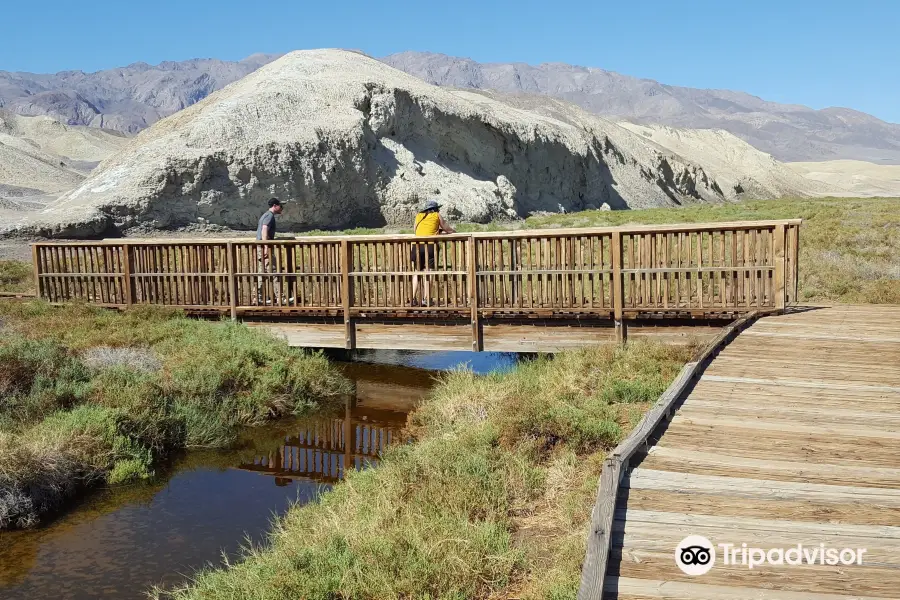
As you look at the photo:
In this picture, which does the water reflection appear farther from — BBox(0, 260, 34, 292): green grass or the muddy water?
BBox(0, 260, 34, 292): green grass

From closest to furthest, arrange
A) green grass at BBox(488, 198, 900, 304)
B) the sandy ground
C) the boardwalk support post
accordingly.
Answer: the boardwalk support post, green grass at BBox(488, 198, 900, 304), the sandy ground

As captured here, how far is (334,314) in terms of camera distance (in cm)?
1390

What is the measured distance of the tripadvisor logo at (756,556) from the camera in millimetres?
4516

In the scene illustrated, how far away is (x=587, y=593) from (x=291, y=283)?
1079 cm

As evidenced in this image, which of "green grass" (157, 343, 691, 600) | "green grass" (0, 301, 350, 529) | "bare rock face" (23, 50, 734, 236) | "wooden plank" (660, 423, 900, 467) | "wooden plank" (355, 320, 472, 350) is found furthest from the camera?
"bare rock face" (23, 50, 734, 236)

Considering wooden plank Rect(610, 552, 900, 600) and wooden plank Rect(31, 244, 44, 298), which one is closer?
wooden plank Rect(610, 552, 900, 600)

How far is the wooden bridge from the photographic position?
11867mm

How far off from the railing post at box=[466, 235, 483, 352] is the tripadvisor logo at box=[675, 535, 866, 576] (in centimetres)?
824

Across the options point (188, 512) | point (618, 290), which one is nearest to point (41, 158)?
point (618, 290)

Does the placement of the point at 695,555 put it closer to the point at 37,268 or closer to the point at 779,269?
the point at 779,269

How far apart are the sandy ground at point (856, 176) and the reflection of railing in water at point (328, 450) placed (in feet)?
439

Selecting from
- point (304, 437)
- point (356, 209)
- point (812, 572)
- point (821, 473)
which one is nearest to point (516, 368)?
point (304, 437)

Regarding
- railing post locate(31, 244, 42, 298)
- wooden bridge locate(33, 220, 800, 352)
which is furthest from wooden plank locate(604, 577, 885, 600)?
railing post locate(31, 244, 42, 298)

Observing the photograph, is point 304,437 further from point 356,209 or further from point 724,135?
point 724,135
